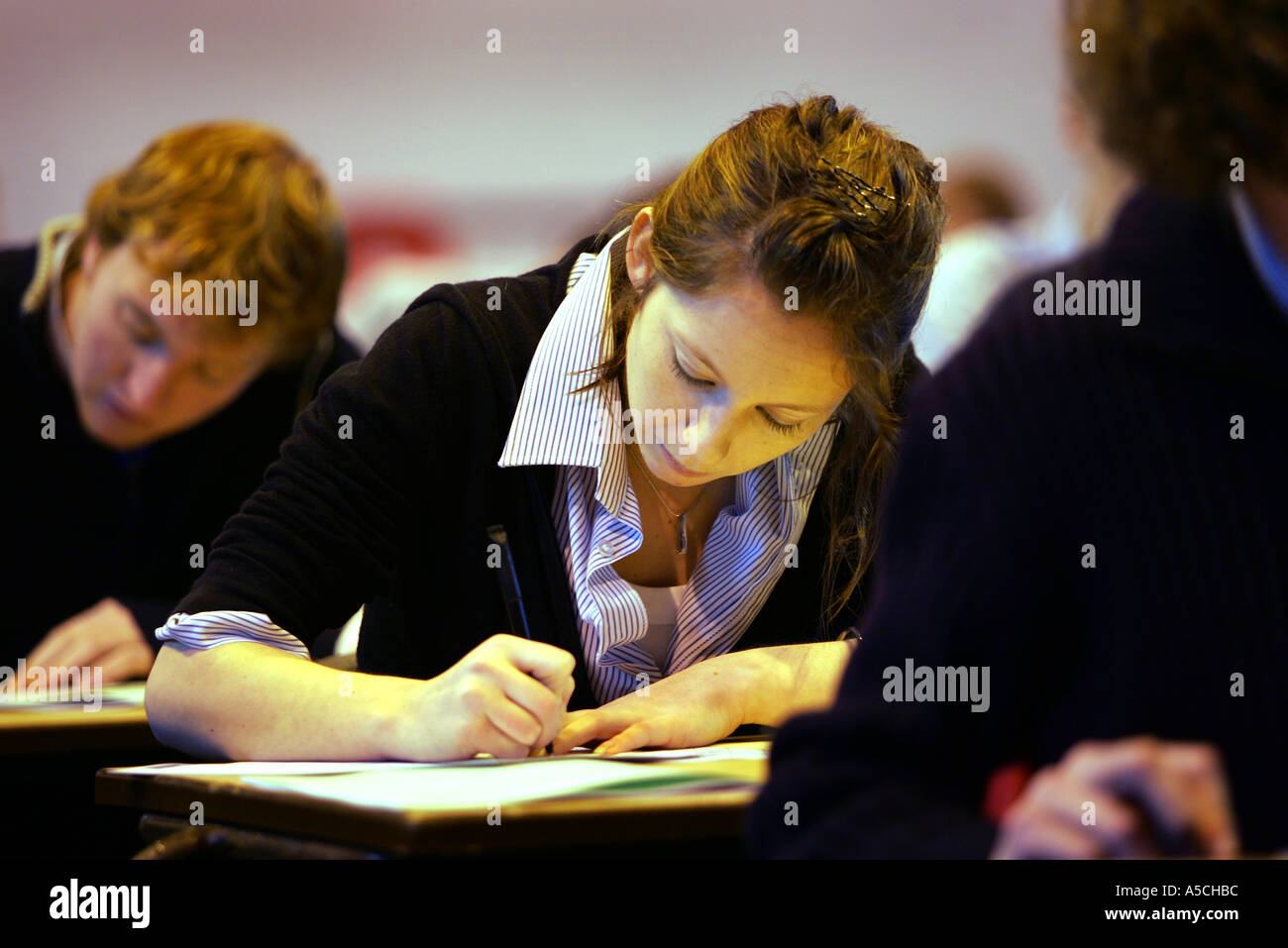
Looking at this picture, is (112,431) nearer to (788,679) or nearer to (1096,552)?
(788,679)

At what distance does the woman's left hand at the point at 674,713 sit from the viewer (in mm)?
1211

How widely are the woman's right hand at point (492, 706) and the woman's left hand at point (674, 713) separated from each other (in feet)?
0.31

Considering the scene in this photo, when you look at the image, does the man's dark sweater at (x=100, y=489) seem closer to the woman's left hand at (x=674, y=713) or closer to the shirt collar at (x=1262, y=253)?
the woman's left hand at (x=674, y=713)

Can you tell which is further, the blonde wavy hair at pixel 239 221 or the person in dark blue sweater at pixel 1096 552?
the blonde wavy hair at pixel 239 221

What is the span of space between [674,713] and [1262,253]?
69cm

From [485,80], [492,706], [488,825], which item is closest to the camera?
[488,825]

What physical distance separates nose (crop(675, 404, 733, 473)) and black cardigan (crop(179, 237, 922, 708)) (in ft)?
0.55

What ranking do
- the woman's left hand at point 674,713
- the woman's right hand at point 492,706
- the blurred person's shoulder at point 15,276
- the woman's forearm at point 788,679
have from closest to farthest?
the woman's right hand at point 492,706 < the woman's left hand at point 674,713 < the woman's forearm at point 788,679 < the blurred person's shoulder at point 15,276

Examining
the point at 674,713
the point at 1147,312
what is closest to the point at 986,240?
the point at 674,713

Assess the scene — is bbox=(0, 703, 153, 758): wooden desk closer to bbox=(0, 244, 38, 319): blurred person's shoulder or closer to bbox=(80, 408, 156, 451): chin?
bbox=(80, 408, 156, 451): chin

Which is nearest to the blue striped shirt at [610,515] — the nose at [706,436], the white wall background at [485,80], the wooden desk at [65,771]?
the nose at [706,436]

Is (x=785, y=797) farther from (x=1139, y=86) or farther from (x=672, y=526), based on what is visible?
(x=672, y=526)

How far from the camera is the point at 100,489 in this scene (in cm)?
219

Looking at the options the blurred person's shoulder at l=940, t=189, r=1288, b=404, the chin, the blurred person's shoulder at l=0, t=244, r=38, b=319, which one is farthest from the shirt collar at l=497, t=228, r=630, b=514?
the blurred person's shoulder at l=0, t=244, r=38, b=319
